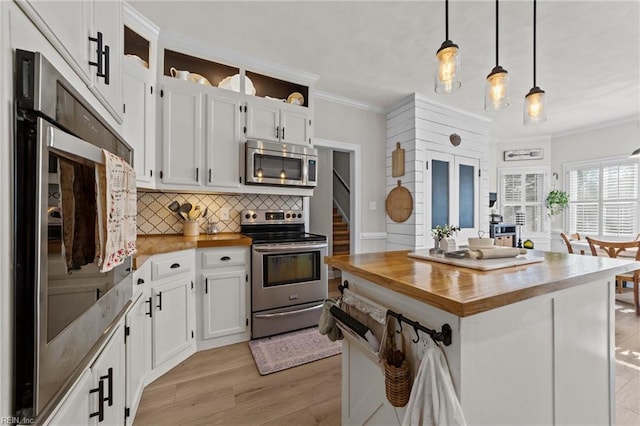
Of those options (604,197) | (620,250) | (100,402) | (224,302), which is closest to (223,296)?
(224,302)

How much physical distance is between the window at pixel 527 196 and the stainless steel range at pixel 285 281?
5.03 meters

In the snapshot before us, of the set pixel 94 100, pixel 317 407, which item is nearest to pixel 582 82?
pixel 317 407

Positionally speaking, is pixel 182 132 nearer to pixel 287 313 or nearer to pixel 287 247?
pixel 287 247

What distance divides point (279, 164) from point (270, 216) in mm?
666

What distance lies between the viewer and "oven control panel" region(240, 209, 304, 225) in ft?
10.1

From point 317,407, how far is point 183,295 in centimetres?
135

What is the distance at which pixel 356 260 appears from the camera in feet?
4.72

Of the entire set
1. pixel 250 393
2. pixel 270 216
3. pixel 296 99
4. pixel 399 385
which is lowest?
pixel 250 393

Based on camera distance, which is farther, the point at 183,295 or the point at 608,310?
the point at 183,295

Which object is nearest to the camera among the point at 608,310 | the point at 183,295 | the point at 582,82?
the point at 608,310

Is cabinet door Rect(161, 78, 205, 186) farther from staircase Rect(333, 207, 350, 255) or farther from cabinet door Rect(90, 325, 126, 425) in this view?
staircase Rect(333, 207, 350, 255)

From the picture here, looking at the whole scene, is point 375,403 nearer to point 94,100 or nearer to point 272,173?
point 94,100

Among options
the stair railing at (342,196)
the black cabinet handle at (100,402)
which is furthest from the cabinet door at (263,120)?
the stair railing at (342,196)

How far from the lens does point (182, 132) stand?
251 cm
